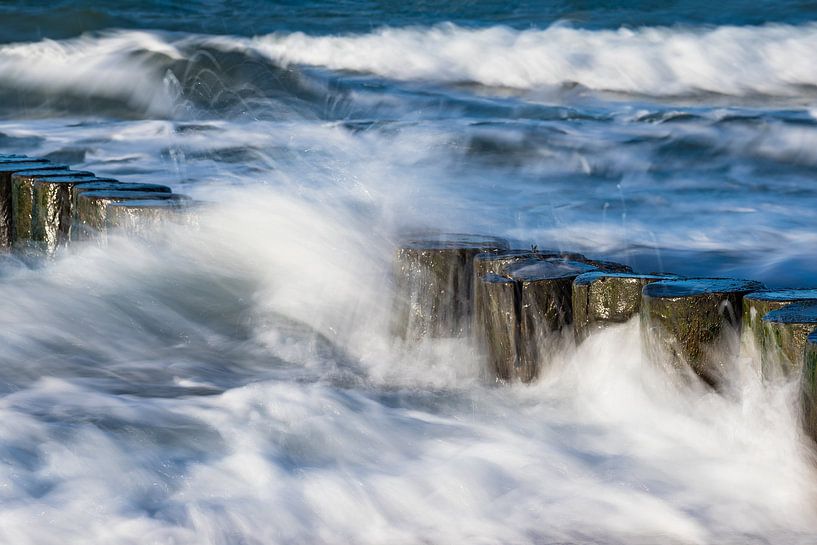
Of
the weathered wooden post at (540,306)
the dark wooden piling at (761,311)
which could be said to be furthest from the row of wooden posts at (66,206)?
the dark wooden piling at (761,311)

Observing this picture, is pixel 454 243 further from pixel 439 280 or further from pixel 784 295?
pixel 784 295

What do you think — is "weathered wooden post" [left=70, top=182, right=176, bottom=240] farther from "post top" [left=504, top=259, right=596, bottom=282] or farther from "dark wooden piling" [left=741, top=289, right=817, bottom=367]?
"dark wooden piling" [left=741, top=289, right=817, bottom=367]

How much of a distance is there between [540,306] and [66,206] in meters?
2.51

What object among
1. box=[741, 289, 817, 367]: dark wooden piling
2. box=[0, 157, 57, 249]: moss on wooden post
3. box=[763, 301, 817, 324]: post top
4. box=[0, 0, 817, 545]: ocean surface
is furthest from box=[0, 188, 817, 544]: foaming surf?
box=[0, 157, 57, 249]: moss on wooden post

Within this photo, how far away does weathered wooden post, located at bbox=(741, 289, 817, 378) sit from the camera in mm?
2910

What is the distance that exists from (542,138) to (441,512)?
811 centimetres

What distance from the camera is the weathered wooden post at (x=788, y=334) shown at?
2785 mm

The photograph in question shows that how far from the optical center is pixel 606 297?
351 centimetres

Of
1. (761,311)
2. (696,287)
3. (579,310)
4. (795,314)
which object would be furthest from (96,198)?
(795,314)

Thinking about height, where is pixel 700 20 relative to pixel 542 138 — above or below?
above

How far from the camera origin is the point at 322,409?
3631 mm

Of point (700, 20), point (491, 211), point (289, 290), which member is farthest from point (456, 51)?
point (289, 290)

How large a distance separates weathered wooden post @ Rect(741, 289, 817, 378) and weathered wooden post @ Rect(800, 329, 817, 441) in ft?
0.54

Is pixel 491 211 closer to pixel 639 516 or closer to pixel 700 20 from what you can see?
pixel 639 516
